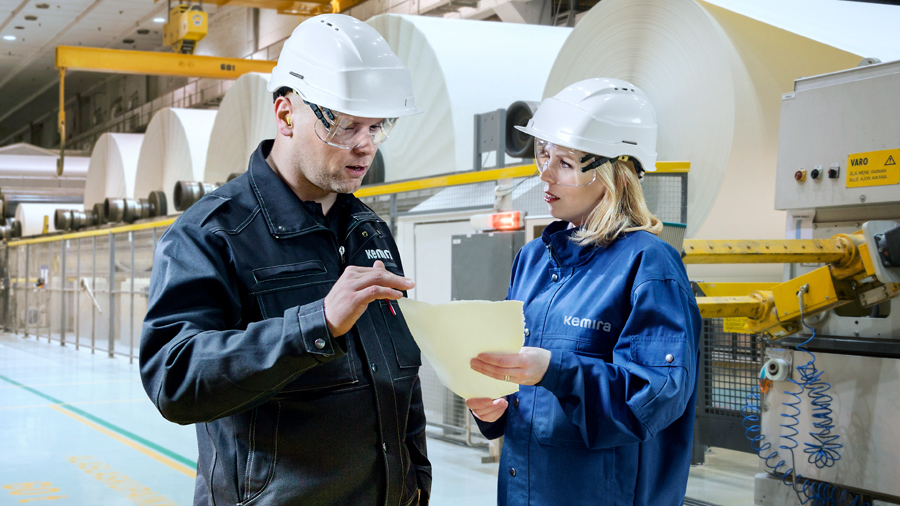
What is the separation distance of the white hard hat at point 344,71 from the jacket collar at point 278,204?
188 mm

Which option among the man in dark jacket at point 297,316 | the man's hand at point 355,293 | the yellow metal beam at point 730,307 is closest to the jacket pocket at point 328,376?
the man in dark jacket at point 297,316

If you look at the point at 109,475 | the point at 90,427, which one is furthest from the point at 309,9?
the point at 109,475

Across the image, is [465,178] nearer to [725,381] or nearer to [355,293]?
[725,381]

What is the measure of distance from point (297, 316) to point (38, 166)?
67.3 feet

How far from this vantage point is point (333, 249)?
178cm

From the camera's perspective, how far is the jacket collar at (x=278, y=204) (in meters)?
1.70

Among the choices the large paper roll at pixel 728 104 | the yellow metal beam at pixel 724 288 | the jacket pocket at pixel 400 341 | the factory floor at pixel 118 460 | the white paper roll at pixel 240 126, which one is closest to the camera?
the jacket pocket at pixel 400 341

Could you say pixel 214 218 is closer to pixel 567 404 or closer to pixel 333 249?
pixel 333 249

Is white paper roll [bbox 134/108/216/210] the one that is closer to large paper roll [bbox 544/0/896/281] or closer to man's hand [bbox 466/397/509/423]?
large paper roll [bbox 544/0/896/281]

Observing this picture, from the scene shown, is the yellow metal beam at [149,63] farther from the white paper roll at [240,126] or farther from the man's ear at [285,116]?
the man's ear at [285,116]

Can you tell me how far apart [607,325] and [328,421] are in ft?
2.18

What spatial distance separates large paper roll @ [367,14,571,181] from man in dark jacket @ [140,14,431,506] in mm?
5086

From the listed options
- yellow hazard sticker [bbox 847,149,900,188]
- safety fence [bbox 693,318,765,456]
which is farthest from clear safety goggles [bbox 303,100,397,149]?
safety fence [bbox 693,318,765,456]

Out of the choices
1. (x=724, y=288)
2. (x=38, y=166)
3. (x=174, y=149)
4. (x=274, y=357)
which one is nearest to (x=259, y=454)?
(x=274, y=357)
